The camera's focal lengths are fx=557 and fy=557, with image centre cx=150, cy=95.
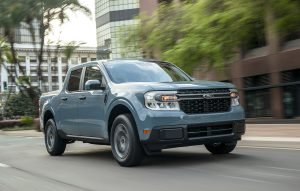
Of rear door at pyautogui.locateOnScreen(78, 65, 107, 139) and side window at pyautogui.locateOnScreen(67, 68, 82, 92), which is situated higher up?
side window at pyautogui.locateOnScreen(67, 68, 82, 92)

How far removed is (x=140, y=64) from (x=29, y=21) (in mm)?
28307

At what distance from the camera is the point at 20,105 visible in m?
95.5

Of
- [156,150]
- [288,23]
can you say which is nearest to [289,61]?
[288,23]

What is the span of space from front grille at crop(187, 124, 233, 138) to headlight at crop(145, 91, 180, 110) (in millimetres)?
435

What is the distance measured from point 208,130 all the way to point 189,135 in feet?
1.29

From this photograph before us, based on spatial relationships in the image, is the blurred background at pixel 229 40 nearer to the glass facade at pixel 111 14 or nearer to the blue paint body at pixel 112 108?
the blue paint body at pixel 112 108

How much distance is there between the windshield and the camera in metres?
10.1

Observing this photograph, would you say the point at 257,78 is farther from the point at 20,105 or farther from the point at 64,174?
the point at 20,105

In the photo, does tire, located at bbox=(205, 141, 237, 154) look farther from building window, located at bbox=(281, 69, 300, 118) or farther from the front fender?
building window, located at bbox=(281, 69, 300, 118)

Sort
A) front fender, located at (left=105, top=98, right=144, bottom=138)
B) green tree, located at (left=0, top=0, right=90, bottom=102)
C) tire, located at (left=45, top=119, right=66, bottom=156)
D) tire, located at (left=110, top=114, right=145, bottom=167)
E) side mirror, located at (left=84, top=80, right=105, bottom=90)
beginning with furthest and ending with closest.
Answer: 1. green tree, located at (left=0, top=0, right=90, bottom=102)
2. tire, located at (left=45, top=119, right=66, bottom=156)
3. side mirror, located at (left=84, top=80, right=105, bottom=90)
4. tire, located at (left=110, top=114, right=145, bottom=167)
5. front fender, located at (left=105, top=98, right=144, bottom=138)

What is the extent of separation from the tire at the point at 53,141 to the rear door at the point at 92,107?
1518 mm

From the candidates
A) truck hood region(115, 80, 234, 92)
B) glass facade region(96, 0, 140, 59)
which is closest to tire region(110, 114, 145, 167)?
truck hood region(115, 80, 234, 92)

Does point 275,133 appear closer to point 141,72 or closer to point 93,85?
point 141,72

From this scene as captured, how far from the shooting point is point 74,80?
38.2 ft
